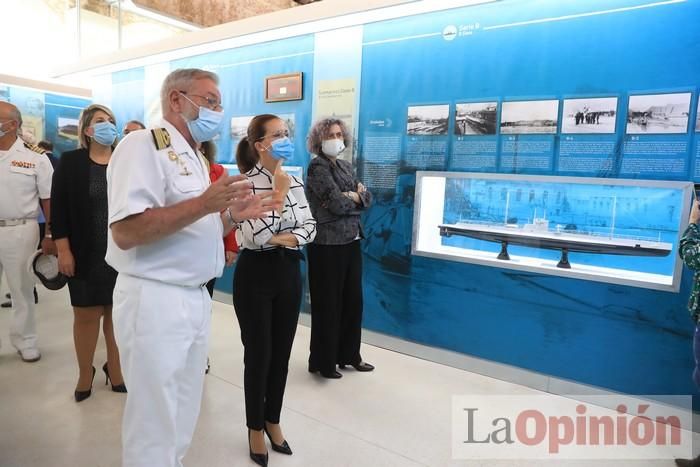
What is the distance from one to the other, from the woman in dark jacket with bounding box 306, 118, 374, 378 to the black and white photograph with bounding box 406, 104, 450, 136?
70 centimetres

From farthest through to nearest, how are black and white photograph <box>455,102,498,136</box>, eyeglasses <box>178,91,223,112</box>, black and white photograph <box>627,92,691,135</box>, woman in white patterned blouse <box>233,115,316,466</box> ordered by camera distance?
1. black and white photograph <box>455,102,498,136</box>
2. black and white photograph <box>627,92,691,135</box>
3. woman in white patterned blouse <box>233,115,316,466</box>
4. eyeglasses <box>178,91,223,112</box>

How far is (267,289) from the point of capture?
2287 mm

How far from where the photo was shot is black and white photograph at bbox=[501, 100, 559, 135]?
10.8 ft

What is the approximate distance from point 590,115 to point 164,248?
2863mm

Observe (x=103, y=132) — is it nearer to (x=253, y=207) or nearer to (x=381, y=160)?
(x=253, y=207)

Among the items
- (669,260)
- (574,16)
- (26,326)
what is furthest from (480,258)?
(26,326)

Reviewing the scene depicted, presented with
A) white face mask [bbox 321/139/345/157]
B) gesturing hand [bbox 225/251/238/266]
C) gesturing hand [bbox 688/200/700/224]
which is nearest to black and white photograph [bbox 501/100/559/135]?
gesturing hand [bbox 688/200/700/224]

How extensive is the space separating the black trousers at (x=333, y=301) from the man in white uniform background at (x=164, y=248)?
1.69 meters

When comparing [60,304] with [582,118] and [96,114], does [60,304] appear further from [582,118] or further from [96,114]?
[582,118]

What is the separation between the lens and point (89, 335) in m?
2.97

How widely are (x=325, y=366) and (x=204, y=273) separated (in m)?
2.02

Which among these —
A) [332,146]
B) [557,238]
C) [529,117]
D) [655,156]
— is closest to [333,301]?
[332,146]

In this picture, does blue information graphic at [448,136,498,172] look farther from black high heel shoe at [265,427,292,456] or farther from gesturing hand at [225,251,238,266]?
black high heel shoe at [265,427,292,456]

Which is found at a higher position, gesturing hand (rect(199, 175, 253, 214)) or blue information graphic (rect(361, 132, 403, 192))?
blue information graphic (rect(361, 132, 403, 192))
